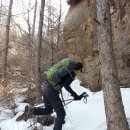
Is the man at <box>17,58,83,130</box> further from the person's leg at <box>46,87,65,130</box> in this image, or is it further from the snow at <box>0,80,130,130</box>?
the snow at <box>0,80,130,130</box>

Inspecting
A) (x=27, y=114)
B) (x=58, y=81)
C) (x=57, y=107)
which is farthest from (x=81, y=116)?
(x=58, y=81)

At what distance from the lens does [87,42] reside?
39.6ft

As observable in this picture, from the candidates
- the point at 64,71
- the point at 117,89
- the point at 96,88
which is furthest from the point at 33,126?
the point at 96,88

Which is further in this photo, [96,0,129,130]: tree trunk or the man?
the man

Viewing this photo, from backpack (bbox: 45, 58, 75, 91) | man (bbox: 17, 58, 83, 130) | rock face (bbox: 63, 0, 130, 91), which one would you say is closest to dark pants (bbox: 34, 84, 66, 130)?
man (bbox: 17, 58, 83, 130)

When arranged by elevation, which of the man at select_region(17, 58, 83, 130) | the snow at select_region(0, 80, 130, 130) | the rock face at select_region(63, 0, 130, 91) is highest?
the rock face at select_region(63, 0, 130, 91)

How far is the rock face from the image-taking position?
34.4 ft

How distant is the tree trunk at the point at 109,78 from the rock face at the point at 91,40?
243cm

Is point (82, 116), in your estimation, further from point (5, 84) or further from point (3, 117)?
point (5, 84)

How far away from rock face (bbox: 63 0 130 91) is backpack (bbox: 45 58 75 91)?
2.60 m

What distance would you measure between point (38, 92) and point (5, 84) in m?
1.65

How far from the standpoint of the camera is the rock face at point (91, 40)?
1048 centimetres

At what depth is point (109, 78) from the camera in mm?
6484

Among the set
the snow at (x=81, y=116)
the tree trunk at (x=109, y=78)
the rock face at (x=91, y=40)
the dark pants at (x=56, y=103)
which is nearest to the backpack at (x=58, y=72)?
the dark pants at (x=56, y=103)
